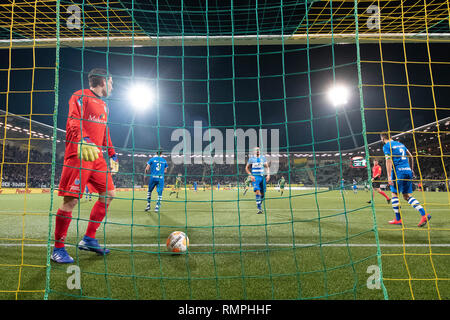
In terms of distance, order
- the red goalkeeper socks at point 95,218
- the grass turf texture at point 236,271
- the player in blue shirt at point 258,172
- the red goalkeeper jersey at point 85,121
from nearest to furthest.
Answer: the grass turf texture at point 236,271
the red goalkeeper jersey at point 85,121
the red goalkeeper socks at point 95,218
the player in blue shirt at point 258,172

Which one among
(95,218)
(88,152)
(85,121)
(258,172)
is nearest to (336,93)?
(88,152)

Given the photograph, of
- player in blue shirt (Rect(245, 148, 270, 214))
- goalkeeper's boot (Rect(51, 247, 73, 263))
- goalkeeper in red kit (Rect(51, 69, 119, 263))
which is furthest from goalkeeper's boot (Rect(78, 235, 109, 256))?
player in blue shirt (Rect(245, 148, 270, 214))

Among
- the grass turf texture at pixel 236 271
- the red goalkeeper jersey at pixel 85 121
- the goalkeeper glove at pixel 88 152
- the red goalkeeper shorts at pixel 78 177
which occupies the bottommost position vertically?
the grass turf texture at pixel 236 271

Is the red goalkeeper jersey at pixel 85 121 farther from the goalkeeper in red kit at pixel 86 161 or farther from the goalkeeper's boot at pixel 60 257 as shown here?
the goalkeeper's boot at pixel 60 257

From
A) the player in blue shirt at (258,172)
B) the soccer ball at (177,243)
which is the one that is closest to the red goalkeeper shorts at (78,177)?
the soccer ball at (177,243)

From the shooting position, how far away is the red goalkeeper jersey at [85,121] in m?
2.99

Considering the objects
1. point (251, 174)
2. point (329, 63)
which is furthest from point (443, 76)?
point (251, 174)

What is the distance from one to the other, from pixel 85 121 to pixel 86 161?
547 mm

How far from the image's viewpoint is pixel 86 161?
2984mm

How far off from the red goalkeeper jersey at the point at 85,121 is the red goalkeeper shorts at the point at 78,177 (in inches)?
4.5

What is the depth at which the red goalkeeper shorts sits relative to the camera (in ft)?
9.52
